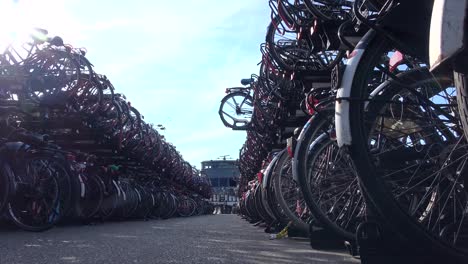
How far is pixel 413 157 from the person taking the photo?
3471 millimetres

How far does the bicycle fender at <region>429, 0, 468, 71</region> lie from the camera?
6.07 ft

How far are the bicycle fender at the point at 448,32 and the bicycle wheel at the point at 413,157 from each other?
1.06 m

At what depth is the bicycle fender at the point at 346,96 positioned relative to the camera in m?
3.15

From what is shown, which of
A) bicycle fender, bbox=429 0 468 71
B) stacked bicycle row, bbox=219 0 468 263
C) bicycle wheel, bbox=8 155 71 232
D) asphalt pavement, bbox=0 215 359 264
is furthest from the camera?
bicycle wheel, bbox=8 155 71 232

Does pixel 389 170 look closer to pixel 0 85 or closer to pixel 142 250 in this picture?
pixel 142 250

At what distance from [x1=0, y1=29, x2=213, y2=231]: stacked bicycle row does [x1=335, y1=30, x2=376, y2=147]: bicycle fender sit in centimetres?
510

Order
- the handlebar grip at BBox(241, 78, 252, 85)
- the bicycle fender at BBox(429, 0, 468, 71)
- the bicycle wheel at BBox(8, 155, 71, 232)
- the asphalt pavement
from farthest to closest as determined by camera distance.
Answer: the handlebar grip at BBox(241, 78, 252, 85), the bicycle wheel at BBox(8, 155, 71, 232), the asphalt pavement, the bicycle fender at BBox(429, 0, 468, 71)

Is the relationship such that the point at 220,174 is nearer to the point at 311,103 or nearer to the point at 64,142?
the point at 64,142

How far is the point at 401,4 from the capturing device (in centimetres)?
299

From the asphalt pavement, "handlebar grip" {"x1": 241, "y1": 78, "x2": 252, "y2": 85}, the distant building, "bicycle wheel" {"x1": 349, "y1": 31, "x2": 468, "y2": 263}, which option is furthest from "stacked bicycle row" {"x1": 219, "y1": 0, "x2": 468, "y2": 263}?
the distant building

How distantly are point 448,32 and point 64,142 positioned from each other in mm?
11579

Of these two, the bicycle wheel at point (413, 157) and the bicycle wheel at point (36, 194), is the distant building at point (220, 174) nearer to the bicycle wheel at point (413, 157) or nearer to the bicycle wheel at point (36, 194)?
the bicycle wheel at point (36, 194)

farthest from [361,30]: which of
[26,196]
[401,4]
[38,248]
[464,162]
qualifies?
[26,196]

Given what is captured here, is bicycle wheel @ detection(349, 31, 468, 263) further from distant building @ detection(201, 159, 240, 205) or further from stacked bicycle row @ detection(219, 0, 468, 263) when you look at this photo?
distant building @ detection(201, 159, 240, 205)
